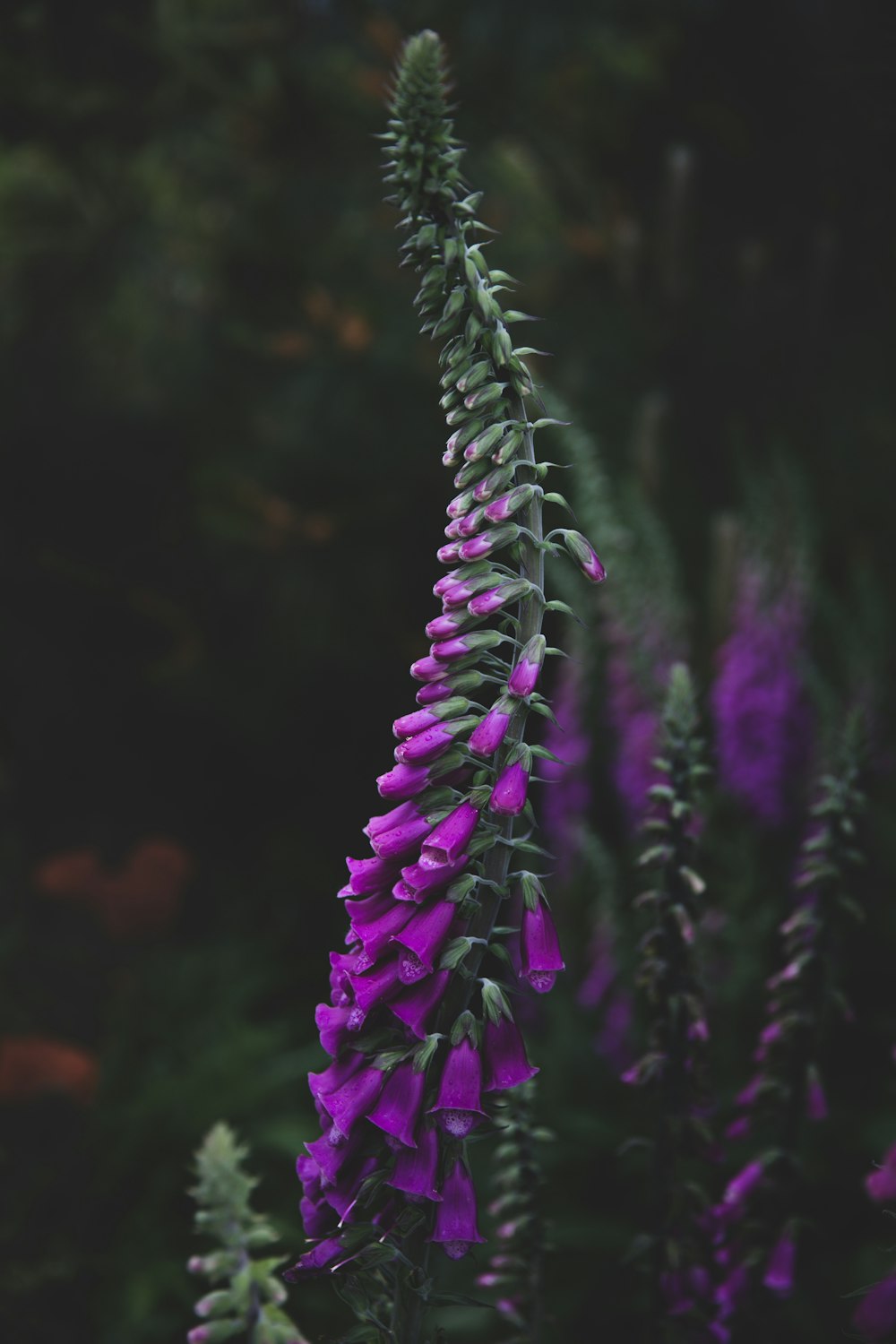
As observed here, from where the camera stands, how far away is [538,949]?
43.6 inches

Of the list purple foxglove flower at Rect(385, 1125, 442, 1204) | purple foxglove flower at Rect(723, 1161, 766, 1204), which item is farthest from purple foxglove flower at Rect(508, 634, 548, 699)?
purple foxglove flower at Rect(723, 1161, 766, 1204)

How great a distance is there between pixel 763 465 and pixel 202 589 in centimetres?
278

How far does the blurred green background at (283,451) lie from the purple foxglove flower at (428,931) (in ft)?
6.79

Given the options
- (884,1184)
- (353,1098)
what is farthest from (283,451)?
(884,1184)

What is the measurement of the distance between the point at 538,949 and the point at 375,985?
0.17 meters

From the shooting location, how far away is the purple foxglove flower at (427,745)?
1.09 meters

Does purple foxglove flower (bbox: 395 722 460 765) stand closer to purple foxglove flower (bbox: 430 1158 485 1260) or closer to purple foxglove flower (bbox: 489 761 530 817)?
purple foxglove flower (bbox: 489 761 530 817)

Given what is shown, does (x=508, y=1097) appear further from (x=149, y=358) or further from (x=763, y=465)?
(x=149, y=358)

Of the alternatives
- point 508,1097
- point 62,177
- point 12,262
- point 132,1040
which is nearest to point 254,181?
point 62,177

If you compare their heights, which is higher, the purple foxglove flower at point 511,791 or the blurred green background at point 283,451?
the blurred green background at point 283,451

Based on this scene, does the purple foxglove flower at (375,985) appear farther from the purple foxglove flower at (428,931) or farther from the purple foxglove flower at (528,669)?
the purple foxglove flower at (528,669)

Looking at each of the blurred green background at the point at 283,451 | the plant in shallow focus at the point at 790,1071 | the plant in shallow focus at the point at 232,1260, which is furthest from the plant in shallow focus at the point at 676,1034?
the blurred green background at the point at 283,451

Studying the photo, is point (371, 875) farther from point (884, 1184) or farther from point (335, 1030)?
point (884, 1184)

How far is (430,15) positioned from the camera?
3.75m
